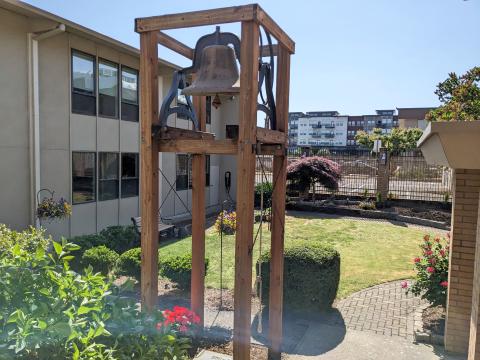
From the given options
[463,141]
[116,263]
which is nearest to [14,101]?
[116,263]

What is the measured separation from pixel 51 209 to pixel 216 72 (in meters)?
7.67

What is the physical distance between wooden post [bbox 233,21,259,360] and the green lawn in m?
4.10

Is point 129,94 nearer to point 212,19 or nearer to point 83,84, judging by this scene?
point 83,84

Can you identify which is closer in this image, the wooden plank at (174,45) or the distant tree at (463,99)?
the wooden plank at (174,45)

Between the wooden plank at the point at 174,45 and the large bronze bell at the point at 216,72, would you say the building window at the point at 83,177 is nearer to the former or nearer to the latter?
the wooden plank at the point at 174,45

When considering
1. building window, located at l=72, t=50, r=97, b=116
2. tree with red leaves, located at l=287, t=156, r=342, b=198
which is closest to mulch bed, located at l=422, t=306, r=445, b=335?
building window, located at l=72, t=50, r=97, b=116

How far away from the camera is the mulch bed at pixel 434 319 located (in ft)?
18.3

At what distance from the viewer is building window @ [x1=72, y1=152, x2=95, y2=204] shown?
1153cm

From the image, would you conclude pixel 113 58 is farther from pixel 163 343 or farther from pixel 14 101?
pixel 163 343

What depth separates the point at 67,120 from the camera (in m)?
11.1

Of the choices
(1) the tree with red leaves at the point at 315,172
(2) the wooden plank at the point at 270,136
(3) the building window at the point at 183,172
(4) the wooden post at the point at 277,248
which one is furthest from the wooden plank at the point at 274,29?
(1) the tree with red leaves at the point at 315,172

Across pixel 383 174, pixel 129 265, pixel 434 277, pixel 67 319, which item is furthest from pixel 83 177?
pixel 383 174

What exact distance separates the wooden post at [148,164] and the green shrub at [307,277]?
272cm

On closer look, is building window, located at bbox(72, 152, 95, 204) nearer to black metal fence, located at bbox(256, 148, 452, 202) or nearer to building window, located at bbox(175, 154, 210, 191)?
building window, located at bbox(175, 154, 210, 191)
